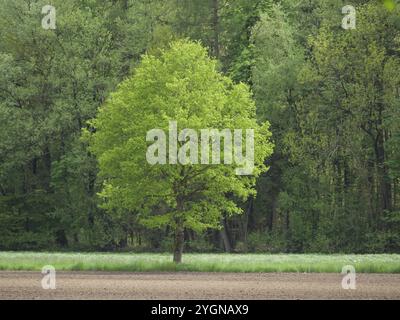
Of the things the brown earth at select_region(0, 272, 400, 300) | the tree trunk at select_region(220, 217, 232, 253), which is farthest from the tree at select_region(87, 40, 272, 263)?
the tree trunk at select_region(220, 217, 232, 253)

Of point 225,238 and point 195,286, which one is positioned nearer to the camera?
point 195,286

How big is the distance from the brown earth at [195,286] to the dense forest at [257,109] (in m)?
26.1

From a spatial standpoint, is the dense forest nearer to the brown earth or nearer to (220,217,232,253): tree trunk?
(220,217,232,253): tree trunk

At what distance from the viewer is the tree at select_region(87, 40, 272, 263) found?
5106 cm

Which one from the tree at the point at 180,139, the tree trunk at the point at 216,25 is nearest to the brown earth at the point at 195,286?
the tree at the point at 180,139

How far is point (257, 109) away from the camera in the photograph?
247 ft

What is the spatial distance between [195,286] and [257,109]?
129 feet

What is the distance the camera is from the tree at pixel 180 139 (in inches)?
2010

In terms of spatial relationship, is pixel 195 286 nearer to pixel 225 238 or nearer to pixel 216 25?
pixel 225 238

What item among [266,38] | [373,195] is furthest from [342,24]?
[373,195]

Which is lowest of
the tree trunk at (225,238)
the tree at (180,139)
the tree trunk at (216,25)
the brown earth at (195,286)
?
the brown earth at (195,286)

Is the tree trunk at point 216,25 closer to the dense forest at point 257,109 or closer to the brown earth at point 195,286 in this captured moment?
the dense forest at point 257,109

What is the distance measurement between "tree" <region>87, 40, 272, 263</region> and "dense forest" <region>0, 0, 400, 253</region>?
17935mm

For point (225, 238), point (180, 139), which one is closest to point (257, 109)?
point (225, 238)
